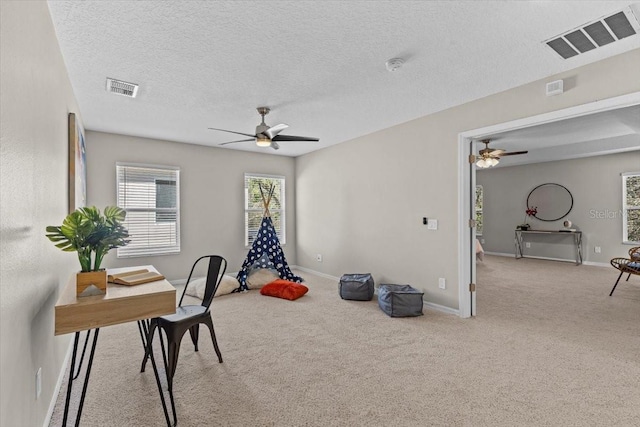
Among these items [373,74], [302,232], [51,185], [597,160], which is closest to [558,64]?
[373,74]

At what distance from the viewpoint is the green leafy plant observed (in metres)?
1.68

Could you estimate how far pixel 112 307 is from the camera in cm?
162

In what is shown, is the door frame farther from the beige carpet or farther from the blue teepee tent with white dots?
the blue teepee tent with white dots

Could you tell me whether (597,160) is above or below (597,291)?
above

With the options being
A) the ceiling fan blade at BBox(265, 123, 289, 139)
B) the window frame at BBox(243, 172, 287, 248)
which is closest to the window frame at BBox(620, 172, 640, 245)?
the window frame at BBox(243, 172, 287, 248)

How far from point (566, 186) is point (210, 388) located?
29.2 ft

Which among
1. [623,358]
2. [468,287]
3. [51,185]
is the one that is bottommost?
[623,358]

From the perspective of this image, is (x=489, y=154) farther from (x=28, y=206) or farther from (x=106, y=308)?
(x=28, y=206)

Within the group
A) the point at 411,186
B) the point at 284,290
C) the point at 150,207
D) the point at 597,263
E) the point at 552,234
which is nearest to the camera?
the point at 411,186

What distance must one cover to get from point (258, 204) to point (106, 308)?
4789mm

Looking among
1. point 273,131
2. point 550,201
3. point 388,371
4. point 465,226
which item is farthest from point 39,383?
point 550,201

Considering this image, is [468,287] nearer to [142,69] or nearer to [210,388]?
[210,388]

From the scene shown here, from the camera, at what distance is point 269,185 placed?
652 centimetres

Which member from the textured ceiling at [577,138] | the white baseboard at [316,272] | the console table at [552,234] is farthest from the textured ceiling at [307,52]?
the console table at [552,234]
